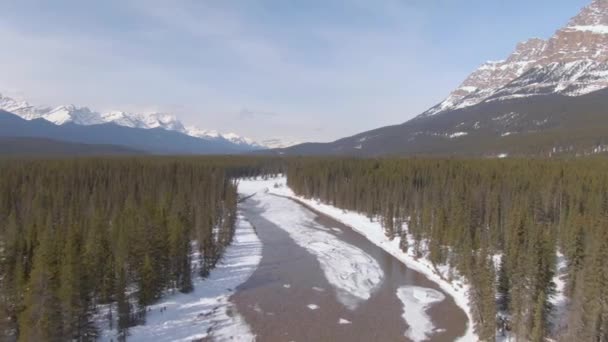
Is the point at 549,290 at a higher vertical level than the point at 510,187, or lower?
lower

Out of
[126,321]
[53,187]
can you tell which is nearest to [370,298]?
[126,321]

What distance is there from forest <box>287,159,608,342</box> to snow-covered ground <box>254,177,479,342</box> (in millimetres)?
1354

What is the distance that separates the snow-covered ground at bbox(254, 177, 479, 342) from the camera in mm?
47944

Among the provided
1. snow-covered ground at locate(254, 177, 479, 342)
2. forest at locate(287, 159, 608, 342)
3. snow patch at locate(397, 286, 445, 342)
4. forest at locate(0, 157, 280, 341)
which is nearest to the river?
snow patch at locate(397, 286, 445, 342)

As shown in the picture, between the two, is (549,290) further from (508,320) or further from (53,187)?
(53,187)

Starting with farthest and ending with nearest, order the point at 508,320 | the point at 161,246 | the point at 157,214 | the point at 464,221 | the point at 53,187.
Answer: the point at 53,187
the point at 464,221
the point at 157,214
the point at 161,246
the point at 508,320

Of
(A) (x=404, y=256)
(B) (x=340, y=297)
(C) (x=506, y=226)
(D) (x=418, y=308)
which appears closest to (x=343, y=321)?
(B) (x=340, y=297)

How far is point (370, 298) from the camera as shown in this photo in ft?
159

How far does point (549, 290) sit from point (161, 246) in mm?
38804

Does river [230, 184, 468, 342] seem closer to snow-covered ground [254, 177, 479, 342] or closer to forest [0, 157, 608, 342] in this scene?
snow-covered ground [254, 177, 479, 342]

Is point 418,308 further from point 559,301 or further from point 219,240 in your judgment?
point 219,240

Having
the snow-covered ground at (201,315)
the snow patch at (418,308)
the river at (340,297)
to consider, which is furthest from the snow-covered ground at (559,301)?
the snow-covered ground at (201,315)

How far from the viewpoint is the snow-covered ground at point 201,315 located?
37188mm

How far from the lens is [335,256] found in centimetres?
6606
